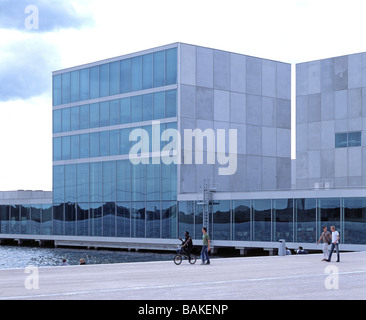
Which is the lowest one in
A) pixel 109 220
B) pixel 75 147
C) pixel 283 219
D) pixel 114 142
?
pixel 109 220

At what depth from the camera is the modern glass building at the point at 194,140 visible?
6166cm

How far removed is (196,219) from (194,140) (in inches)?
282

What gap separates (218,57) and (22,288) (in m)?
A: 47.6

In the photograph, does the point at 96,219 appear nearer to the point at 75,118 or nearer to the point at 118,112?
the point at 75,118

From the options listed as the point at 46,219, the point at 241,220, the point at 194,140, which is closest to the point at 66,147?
the point at 46,219

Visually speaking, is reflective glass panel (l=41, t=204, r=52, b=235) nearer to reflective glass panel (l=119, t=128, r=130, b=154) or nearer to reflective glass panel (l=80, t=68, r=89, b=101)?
reflective glass panel (l=80, t=68, r=89, b=101)

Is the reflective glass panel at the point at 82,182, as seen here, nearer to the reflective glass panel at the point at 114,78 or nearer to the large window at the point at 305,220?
the reflective glass panel at the point at 114,78

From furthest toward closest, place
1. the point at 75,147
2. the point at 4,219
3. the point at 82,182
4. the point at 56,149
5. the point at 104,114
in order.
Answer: the point at 4,219, the point at 56,149, the point at 75,147, the point at 82,182, the point at 104,114

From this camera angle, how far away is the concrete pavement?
59.5 feet

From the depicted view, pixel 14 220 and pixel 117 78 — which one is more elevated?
pixel 117 78

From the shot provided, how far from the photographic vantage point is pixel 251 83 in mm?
67375

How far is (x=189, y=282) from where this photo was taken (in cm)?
2189
